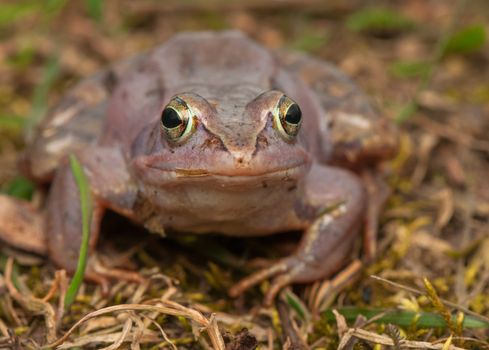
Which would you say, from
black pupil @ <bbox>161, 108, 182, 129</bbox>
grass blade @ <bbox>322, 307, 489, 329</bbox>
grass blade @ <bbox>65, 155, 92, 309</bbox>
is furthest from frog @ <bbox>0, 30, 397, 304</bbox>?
grass blade @ <bbox>322, 307, 489, 329</bbox>

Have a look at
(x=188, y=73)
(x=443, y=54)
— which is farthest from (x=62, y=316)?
(x=443, y=54)

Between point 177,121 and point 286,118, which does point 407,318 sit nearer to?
point 286,118

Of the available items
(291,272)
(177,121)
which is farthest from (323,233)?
(177,121)

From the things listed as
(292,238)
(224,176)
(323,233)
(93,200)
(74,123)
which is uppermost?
(224,176)

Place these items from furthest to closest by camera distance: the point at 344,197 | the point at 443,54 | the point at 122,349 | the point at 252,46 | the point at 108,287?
the point at 443,54 < the point at 252,46 < the point at 344,197 < the point at 108,287 < the point at 122,349

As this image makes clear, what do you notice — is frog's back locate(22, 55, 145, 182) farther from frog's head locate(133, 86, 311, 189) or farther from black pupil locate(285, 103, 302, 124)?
black pupil locate(285, 103, 302, 124)

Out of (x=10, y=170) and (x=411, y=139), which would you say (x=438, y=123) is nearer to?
(x=411, y=139)

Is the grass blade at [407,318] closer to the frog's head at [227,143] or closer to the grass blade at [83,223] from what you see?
the frog's head at [227,143]

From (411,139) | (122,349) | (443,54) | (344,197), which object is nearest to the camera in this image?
(122,349)
